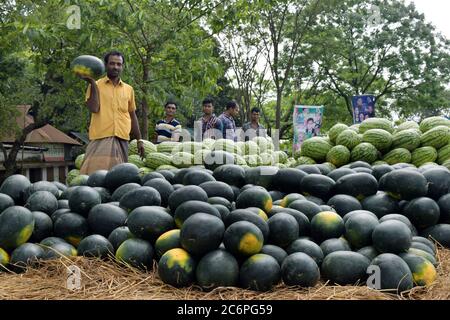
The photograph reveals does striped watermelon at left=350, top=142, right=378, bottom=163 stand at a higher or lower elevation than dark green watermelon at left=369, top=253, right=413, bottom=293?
higher

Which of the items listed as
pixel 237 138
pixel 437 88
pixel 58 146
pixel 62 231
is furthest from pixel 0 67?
pixel 437 88

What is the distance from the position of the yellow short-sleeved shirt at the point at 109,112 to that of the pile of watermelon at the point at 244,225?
2.26 m

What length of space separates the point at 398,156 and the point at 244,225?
379cm

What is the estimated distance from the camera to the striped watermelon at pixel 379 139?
226 inches

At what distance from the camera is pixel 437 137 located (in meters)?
5.62

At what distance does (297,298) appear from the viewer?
213 cm

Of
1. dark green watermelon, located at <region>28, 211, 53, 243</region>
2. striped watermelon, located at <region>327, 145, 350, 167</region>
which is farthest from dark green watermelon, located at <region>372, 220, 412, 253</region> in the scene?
striped watermelon, located at <region>327, 145, 350, 167</region>

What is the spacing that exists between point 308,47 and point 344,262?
18653 millimetres

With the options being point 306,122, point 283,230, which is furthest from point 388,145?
point 306,122

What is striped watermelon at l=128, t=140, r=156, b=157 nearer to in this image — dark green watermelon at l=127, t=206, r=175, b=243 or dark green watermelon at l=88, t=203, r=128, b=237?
dark green watermelon at l=88, t=203, r=128, b=237

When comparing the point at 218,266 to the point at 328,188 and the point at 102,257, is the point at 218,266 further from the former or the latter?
the point at 328,188

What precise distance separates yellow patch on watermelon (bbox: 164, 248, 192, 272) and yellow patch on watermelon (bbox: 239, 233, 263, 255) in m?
0.27

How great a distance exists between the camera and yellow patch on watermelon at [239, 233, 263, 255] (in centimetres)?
230
